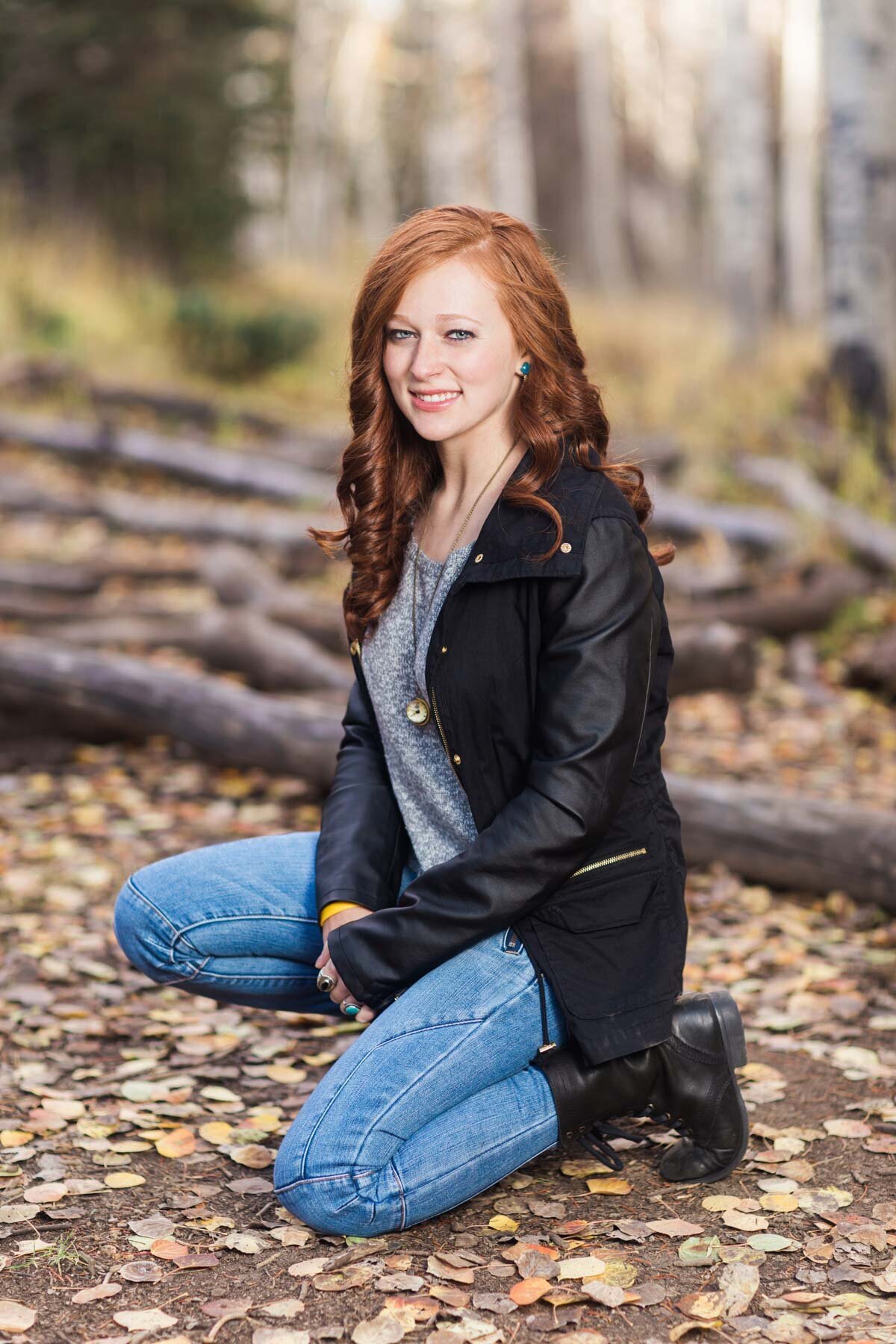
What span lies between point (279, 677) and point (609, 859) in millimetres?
3246

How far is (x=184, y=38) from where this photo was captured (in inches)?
621

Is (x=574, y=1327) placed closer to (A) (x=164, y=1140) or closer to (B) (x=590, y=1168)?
(B) (x=590, y=1168)

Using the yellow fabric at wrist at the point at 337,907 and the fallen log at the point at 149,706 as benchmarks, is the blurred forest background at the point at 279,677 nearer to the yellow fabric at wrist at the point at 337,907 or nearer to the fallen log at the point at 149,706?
the fallen log at the point at 149,706

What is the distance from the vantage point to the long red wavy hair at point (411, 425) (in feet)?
8.17

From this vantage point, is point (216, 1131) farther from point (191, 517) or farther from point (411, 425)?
point (191, 517)

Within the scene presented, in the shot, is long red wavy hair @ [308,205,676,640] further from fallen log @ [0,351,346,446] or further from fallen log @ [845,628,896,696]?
fallen log @ [0,351,346,446]

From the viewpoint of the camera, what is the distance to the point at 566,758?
7.66ft

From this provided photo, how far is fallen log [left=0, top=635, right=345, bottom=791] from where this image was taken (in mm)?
4707

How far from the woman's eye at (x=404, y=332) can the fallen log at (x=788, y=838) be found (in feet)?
5.39

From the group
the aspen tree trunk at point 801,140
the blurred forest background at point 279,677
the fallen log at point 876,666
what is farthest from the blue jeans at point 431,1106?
the aspen tree trunk at point 801,140

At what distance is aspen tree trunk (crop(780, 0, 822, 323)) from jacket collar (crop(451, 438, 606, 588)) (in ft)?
64.5

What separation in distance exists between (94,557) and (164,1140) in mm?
5750

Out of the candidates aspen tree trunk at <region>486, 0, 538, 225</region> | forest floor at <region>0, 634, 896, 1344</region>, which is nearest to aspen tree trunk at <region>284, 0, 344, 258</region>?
aspen tree trunk at <region>486, 0, 538, 225</region>

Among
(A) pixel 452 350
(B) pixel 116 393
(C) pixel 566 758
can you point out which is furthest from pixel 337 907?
(B) pixel 116 393
